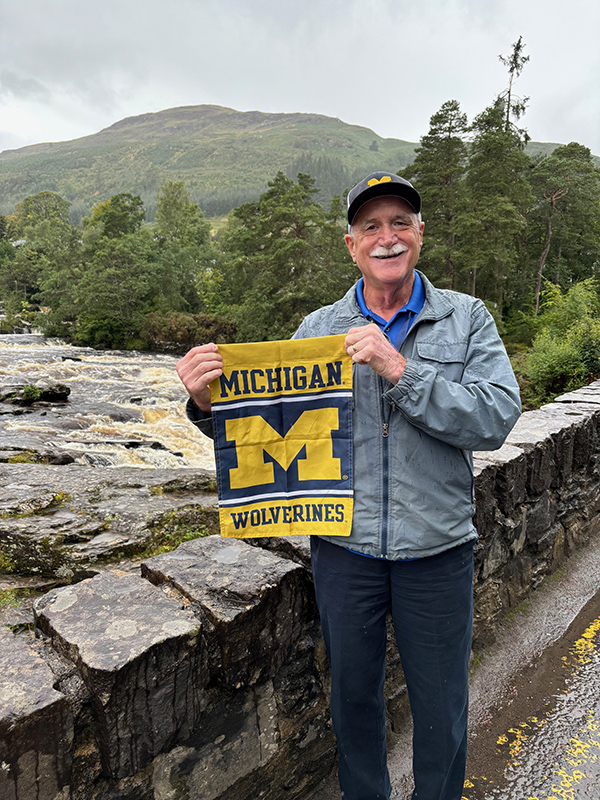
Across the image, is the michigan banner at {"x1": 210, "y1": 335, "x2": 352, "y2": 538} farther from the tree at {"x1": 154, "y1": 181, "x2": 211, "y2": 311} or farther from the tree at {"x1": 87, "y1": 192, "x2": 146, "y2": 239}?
the tree at {"x1": 87, "y1": 192, "x2": 146, "y2": 239}

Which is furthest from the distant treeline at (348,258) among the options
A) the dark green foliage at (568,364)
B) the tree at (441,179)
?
the dark green foliage at (568,364)

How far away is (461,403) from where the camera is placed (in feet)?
4.96

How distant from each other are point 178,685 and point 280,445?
83cm

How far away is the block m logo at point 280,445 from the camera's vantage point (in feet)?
5.91

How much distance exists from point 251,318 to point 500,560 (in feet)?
78.8

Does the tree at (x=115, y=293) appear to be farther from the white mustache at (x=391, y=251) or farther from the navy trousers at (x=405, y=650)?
the navy trousers at (x=405, y=650)

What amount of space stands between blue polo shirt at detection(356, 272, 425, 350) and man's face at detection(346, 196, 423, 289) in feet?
0.19

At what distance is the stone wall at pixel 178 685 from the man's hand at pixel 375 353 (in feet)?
2.87

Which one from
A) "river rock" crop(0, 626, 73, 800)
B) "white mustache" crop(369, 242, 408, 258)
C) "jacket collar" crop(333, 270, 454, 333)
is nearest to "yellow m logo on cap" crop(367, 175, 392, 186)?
"white mustache" crop(369, 242, 408, 258)

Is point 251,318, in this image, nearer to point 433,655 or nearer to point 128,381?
point 128,381

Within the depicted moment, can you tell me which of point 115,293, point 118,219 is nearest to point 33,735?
point 115,293

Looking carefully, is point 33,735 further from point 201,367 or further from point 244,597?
point 201,367

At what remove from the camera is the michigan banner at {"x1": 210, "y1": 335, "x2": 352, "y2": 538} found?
1.78 meters

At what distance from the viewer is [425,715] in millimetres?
1726
